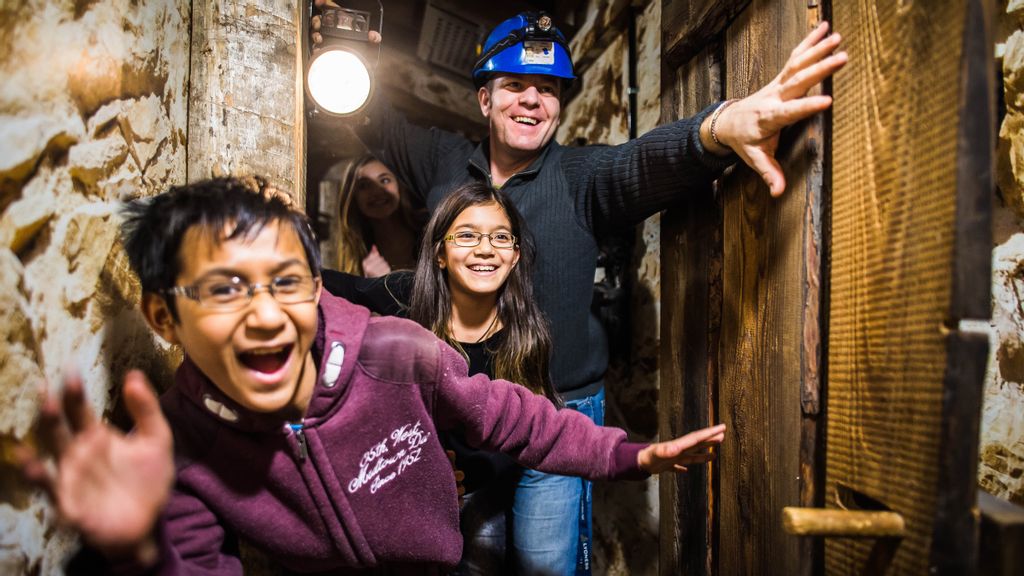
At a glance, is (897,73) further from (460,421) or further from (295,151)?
(295,151)

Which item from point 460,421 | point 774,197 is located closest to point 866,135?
point 774,197

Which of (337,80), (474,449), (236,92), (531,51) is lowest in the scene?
(474,449)

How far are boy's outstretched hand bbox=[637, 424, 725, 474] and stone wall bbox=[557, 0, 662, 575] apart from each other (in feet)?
3.84

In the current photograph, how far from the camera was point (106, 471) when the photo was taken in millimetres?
753

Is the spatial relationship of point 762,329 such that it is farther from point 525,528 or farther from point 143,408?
point 143,408

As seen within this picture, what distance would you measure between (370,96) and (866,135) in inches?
61.4

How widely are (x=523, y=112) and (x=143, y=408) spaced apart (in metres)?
1.82

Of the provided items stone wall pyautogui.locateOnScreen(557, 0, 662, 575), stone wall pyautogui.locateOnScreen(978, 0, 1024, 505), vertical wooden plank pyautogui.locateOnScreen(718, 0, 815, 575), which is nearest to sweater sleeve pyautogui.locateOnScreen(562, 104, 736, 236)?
vertical wooden plank pyautogui.locateOnScreen(718, 0, 815, 575)

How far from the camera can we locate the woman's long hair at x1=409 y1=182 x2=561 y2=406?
77.3 inches

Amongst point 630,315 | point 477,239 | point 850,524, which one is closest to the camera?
point 850,524

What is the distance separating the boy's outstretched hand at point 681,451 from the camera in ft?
4.31

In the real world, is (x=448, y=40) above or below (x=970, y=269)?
above

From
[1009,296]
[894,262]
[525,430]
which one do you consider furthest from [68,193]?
[1009,296]

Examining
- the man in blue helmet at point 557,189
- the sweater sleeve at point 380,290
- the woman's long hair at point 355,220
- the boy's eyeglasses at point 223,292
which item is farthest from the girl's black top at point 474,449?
the woman's long hair at point 355,220
